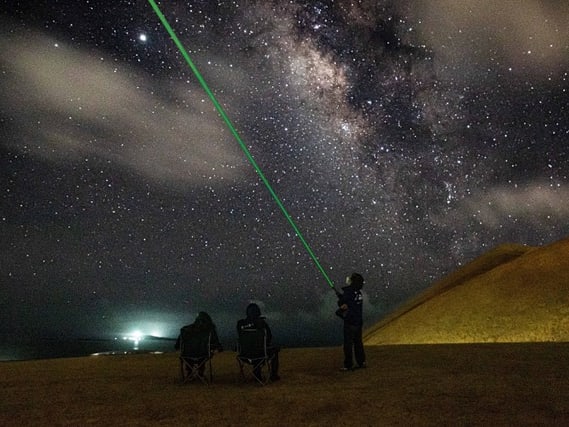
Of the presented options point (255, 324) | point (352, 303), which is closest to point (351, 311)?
point (352, 303)

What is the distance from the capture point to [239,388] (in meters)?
8.50

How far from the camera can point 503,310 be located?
2758cm

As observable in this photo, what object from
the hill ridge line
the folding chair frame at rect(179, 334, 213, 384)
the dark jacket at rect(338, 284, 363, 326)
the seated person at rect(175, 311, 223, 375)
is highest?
the hill ridge line

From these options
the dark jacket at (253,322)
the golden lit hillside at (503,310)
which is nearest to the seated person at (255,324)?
the dark jacket at (253,322)

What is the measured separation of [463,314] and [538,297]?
4.37m

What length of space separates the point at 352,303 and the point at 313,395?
133 inches

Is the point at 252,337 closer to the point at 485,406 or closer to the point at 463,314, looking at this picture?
the point at 485,406

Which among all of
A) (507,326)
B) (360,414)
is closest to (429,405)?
(360,414)

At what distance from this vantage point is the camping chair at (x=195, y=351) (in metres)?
9.24

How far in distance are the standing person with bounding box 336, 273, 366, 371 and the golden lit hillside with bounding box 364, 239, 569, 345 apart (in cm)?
1741

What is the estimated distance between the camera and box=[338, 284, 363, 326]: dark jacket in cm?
1045

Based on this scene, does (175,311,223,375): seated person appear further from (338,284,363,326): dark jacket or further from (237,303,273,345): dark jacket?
(338,284,363,326): dark jacket

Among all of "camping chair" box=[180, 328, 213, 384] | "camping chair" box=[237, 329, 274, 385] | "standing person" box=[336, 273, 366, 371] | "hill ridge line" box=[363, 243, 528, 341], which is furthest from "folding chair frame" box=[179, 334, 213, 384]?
"hill ridge line" box=[363, 243, 528, 341]

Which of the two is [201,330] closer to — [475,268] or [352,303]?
[352,303]
